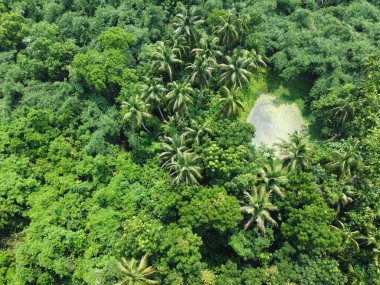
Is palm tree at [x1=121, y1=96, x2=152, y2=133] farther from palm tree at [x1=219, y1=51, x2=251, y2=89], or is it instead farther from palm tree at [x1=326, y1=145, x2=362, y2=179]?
palm tree at [x1=326, y1=145, x2=362, y2=179]

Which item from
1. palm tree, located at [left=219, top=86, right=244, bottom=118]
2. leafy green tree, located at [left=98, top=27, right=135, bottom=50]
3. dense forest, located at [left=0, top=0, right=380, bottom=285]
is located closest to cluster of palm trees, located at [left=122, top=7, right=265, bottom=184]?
palm tree, located at [left=219, top=86, right=244, bottom=118]

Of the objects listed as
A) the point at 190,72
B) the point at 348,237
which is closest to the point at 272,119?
the point at 190,72

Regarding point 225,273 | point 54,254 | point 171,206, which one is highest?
point 171,206

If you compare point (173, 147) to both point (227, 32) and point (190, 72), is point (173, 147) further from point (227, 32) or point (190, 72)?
point (227, 32)

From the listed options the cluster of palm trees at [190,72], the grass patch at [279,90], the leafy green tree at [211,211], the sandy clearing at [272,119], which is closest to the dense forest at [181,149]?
the leafy green tree at [211,211]

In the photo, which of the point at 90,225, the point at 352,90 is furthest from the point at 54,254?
the point at 352,90

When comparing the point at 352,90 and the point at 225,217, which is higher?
the point at 352,90

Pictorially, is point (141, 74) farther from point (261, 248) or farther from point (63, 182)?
point (261, 248)
